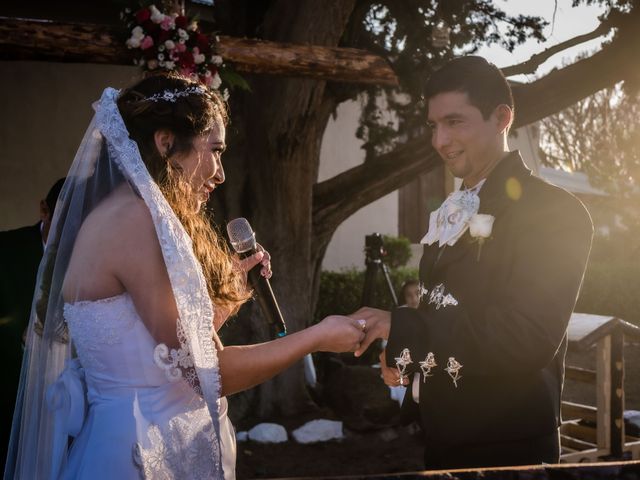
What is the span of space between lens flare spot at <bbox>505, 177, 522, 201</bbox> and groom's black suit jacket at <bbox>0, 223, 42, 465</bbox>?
2.78 meters

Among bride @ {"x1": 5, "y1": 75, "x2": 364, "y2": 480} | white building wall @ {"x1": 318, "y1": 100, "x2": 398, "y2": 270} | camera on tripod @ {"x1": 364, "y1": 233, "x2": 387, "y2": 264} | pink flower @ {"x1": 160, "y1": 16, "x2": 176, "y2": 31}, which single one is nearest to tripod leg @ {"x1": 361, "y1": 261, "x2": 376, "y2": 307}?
camera on tripod @ {"x1": 364, "y1": 233, "x2": 387, "y2": 264}

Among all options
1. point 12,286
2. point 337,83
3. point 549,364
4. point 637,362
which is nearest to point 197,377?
point 549,364

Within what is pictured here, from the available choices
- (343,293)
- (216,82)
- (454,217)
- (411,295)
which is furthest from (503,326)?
(343,293)

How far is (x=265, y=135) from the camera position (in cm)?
718

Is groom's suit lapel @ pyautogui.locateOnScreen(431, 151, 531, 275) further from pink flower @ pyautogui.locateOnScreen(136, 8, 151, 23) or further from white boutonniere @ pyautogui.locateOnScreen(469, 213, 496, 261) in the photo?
pink flower @ pyautogui.locateOnScreen(136, 8, 151, 23)

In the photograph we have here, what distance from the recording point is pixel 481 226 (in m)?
Answer: 2.61

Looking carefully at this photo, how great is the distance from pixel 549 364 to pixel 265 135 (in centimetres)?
497

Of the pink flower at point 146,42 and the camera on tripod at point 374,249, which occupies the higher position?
the pink flower at point 146,42

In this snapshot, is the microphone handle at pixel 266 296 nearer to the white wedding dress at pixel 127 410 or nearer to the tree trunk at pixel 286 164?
the white wedding dress at pixel 127 410

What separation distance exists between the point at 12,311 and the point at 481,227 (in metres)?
2.82

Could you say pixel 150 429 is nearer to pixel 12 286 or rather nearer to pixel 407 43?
pixel 12 286

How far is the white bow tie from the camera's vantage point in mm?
2738

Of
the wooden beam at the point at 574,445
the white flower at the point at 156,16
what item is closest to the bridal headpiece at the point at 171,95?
the white flower at the point at 156,16

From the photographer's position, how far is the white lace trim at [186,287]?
91.1 inches
